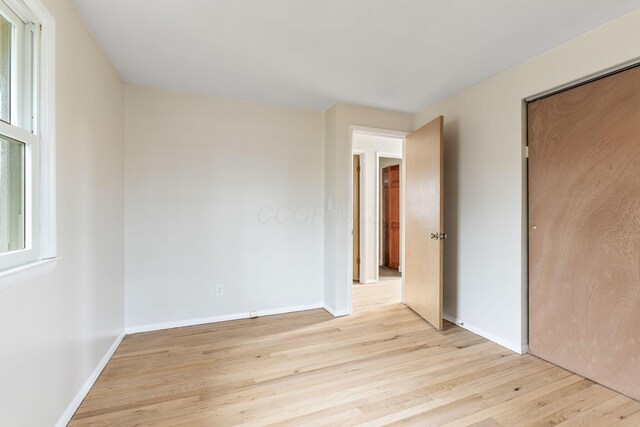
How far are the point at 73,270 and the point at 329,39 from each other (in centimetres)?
209

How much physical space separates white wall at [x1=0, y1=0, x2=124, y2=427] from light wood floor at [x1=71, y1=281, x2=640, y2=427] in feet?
1.03

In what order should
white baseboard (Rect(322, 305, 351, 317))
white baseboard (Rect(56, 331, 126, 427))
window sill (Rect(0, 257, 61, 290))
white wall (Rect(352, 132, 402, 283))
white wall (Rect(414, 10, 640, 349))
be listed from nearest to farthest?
window sill (Rect(0, 257, 61, 290)) → white baseboard (Rect(56, 331, 126, 427)) → white wall (Rect(414, 10, 640, 349)) → white baseboard (Rect(322, 305, 351, 317)) → white wall (Rect(352, 132, 402, 283))

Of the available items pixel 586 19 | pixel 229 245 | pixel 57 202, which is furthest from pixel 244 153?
pixel 586 19

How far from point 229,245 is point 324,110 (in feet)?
5.95

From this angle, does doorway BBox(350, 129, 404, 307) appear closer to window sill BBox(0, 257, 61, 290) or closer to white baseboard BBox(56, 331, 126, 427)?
white baseboard BBox(56, 331, 126, 427)

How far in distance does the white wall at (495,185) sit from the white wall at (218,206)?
55.6 inches

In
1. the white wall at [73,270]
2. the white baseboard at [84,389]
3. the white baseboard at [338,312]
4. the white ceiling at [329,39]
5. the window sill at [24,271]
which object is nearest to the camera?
the window sill at [24,271]

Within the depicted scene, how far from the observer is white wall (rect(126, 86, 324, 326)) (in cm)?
257

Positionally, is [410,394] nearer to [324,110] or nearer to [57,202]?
[57,202]

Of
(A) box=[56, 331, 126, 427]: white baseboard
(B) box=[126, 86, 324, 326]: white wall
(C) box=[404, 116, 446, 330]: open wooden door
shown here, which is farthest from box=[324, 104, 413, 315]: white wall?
(A) box=[56, 331, 126, 427]: white baseboard

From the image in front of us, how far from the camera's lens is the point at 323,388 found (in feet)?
5.82

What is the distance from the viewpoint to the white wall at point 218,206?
101 inches

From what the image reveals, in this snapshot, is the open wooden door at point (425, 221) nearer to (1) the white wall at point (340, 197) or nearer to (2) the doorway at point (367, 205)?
(1) the white wall at point (340, 197)

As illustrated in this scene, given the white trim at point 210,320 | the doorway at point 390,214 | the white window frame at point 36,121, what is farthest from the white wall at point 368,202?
the white window frame at point 36,121
